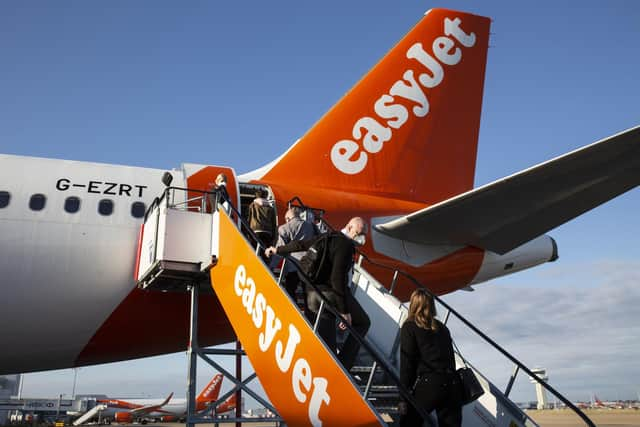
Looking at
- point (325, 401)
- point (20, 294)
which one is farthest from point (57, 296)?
point (325, 401)

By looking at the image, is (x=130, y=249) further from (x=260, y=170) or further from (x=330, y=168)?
(x=330, y=168)

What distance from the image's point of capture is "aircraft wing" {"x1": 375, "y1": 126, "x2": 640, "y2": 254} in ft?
25.5

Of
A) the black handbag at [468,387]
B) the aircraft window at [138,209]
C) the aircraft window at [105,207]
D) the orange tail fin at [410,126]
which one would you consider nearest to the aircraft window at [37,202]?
the aircraft window at [105,207]

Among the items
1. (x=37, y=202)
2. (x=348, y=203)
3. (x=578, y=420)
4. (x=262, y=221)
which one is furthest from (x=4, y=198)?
(x=578, y=420)

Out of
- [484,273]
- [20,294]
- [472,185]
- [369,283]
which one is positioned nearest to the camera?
[369,283]

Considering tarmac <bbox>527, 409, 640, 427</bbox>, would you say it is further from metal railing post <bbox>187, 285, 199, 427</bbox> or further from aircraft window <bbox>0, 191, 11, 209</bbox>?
aircraft window <bbox>0, 191, 11, 209</bbox>

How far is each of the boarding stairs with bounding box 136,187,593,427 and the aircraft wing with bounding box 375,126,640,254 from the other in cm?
235

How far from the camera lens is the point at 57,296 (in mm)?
8852

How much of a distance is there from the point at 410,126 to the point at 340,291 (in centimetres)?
774

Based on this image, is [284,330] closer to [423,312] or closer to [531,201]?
[423,312]

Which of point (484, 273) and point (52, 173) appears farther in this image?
point (484, 273)

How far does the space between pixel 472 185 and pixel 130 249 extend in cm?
794

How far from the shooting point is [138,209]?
380 inches

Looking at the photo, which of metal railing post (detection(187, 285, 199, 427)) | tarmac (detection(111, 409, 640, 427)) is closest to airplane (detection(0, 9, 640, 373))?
metal railing post (detection(187, 285, 199, 427))
